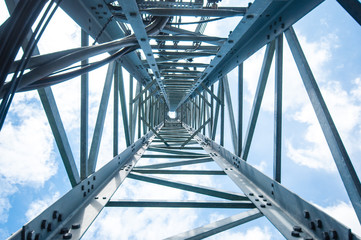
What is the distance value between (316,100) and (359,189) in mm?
770

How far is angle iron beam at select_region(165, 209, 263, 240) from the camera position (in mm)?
2089

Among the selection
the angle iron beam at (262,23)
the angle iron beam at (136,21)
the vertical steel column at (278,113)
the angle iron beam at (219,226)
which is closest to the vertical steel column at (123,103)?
the angle iron beam at (136,21)

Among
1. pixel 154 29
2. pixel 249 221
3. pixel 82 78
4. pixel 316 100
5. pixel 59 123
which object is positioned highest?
pixel 154 29

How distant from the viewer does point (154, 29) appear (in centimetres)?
275

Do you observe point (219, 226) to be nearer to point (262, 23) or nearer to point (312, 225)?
point (312, 225)

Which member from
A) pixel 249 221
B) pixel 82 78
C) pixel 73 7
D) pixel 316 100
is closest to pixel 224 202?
pixel 249 221

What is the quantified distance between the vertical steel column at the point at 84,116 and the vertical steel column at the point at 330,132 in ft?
7.35

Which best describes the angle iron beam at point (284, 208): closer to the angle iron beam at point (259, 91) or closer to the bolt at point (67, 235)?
the angle iron beam at point (259, 91)

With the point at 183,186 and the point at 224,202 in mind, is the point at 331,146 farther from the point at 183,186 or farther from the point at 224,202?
the point at 183,186

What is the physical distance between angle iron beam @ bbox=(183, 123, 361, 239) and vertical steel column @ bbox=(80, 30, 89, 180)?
2026mm

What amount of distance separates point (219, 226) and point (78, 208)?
4.76ft

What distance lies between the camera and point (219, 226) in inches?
87.7

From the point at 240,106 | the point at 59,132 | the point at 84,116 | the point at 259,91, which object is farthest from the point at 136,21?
the point at 240,106

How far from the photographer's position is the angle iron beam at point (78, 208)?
178 centimetres
